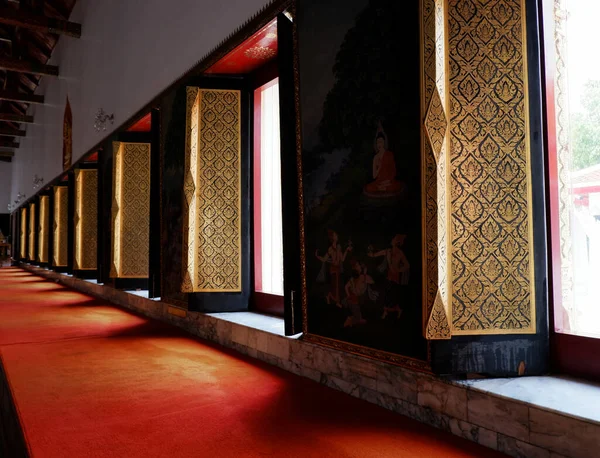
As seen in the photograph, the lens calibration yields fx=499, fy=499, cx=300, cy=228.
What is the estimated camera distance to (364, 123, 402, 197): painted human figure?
9.23 ft

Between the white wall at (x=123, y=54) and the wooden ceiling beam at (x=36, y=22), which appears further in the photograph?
the wooden ceiling beam at (x=36, y=22)

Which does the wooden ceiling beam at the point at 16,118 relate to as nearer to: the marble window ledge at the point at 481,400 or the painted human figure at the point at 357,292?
the marble window ledge at the point at 481,400

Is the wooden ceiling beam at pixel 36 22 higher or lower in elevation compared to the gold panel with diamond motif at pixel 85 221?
higher

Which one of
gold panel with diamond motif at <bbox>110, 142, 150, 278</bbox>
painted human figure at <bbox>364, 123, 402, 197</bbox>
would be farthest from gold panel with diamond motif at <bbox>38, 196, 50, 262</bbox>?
painted human figure at <bbox>364, 123, 402, 197</bbox>

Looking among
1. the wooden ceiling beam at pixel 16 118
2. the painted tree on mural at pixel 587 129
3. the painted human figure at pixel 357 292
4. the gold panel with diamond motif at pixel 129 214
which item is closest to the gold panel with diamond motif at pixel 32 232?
the wooden ceiling beam at pixel 16 118

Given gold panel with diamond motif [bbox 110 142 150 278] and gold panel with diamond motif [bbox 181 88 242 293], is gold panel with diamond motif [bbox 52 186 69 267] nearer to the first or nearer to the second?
gold panel with diamond motif [bbox 110 142 150 278]

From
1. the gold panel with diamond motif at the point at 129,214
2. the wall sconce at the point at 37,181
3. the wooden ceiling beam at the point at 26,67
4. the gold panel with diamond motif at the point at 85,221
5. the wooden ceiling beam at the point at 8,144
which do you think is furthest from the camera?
the wooden ceiling beam at the point at 8,144

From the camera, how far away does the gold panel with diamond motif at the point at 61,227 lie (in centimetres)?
1295

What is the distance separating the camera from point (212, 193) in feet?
16.7

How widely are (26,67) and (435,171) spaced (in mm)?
13828

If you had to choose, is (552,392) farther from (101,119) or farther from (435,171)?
(101,119)

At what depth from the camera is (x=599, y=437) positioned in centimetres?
190

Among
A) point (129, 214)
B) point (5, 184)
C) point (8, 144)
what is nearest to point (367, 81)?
point (129, 214)

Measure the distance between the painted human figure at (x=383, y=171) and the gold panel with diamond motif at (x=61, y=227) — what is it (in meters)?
11.9
